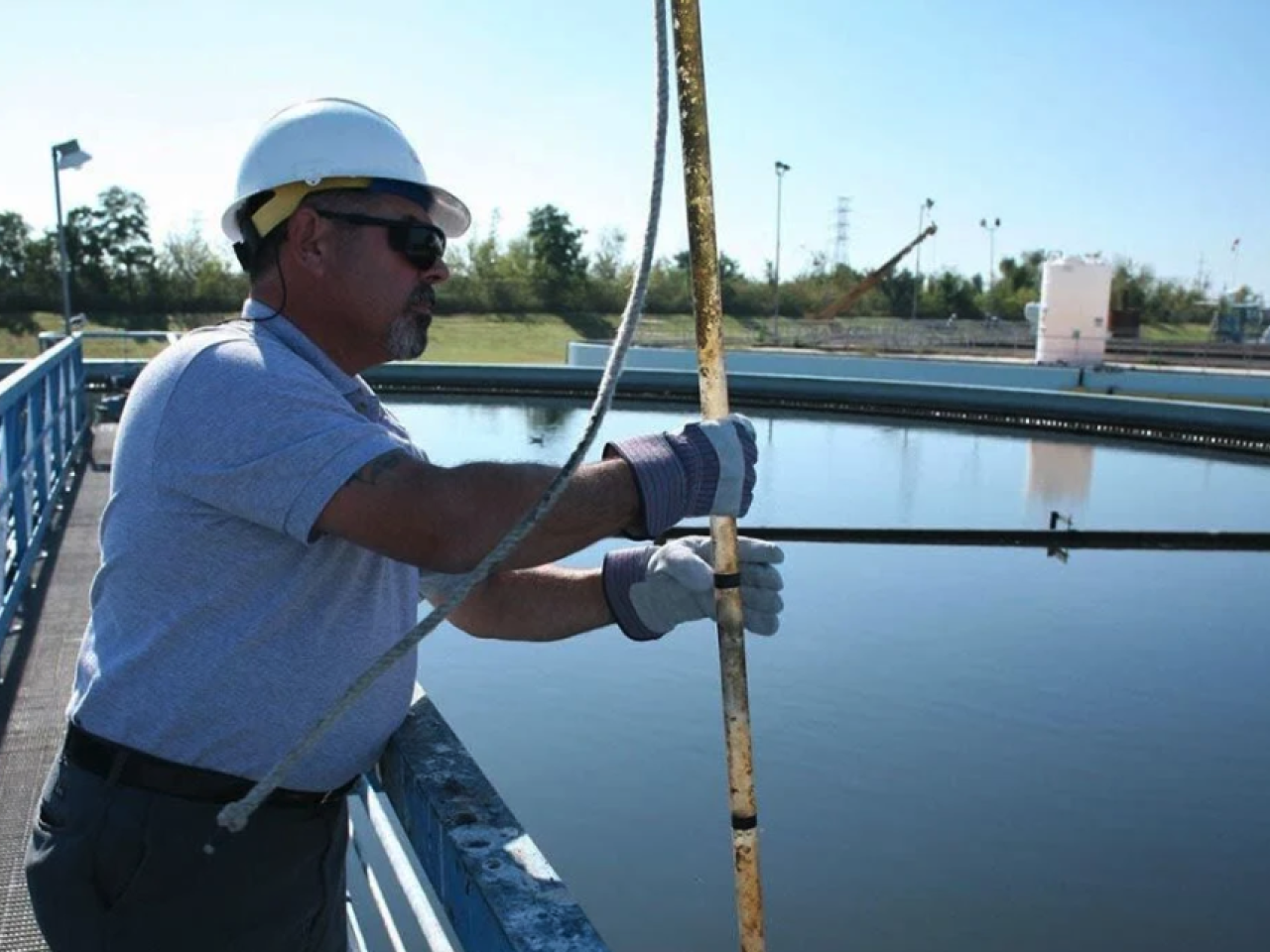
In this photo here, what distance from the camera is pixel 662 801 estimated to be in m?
4.61

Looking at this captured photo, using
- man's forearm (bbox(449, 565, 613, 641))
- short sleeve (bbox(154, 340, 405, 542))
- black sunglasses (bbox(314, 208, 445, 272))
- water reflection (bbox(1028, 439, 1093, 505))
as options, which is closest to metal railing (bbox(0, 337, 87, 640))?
man's forearm (bbox(449, 565, 613, 641))

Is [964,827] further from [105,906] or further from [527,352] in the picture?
[527,352]

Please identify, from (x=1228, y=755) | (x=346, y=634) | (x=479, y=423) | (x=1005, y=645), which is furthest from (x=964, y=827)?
(x=479, y=423)

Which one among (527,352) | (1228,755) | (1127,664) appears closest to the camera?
(1228,755)

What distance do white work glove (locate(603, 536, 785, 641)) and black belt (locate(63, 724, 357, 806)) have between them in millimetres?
567

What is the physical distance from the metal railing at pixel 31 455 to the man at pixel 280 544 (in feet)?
9.96

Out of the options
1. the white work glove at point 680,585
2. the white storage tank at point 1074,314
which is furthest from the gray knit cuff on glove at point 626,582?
the white storage tank at point 1074,314

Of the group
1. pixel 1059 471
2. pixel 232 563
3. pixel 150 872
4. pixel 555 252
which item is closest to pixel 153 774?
pixel 150 872

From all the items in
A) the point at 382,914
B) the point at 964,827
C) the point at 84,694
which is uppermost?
the point at 84,694

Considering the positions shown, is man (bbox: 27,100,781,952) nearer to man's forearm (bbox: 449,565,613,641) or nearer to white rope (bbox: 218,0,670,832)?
white rope (bbox: 218,0,670,832)

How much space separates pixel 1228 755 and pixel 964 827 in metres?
1.46

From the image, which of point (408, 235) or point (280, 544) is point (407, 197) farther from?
point (280, 544)

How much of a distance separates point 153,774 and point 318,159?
2.41 ft

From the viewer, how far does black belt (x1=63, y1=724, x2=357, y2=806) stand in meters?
1.34
